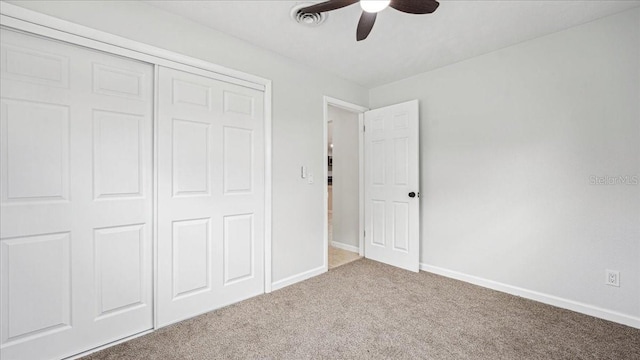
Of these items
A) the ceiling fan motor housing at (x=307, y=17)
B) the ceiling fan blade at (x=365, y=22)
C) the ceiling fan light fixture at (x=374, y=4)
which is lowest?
the ceiling fan light fixture at (x=374, y=4)

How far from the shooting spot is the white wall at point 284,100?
1.93m

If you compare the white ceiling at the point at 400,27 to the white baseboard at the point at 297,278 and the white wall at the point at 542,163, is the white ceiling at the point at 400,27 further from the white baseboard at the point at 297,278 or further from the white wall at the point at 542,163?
the white baseboard at the point at 297,278

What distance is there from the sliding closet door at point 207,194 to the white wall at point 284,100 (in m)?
0.20

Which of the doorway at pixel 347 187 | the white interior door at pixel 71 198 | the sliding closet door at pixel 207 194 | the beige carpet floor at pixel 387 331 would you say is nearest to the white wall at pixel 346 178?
the doorway at pixel 347 187

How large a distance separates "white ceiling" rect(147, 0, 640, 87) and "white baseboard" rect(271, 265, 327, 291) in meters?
2.26

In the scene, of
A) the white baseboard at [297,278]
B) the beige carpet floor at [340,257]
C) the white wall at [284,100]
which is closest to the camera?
the white wall at [284,100]

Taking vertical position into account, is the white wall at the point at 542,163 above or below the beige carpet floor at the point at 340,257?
above

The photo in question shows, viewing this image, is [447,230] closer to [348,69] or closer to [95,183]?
[348,69]

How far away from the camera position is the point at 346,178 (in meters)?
4.14

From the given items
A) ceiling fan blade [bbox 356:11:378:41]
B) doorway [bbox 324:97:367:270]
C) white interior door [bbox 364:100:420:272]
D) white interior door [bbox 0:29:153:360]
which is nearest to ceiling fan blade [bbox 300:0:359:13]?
ceiling fan blade [bbox 356:11:378:41]

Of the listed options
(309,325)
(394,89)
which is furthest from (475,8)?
(309,325)

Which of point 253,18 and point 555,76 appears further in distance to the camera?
point 555,76

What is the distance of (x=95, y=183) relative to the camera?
178 centimetres

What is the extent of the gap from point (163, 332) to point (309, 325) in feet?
3.44
